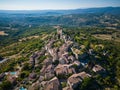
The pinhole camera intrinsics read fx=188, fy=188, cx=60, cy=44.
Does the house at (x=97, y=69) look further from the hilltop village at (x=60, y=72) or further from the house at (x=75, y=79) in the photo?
the house at (x=75, y=79)

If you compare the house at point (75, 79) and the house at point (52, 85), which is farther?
the house at point (75, 79)

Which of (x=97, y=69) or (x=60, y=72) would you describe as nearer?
(x=60, y=72)

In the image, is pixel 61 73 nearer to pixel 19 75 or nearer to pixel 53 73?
pixel 53 73

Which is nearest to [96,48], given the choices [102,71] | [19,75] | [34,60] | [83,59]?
[83,59]

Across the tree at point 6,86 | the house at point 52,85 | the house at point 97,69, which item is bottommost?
the house at point 97,69

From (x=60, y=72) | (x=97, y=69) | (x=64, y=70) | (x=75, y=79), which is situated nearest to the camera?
(x=75, y=79)

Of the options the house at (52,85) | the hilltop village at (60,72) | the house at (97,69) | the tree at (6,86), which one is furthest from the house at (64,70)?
the tree at (6,86)

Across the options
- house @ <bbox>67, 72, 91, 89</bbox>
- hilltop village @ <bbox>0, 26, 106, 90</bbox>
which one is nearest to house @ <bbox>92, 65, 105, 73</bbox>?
hilltop village @ <bbox>0, 26, 106, 90</bbox>

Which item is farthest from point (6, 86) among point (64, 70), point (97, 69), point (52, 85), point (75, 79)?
point (97, 69)

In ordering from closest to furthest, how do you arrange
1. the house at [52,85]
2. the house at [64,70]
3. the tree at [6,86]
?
the house at [52,85]
the tree at [6,86]
the house at [64,70]

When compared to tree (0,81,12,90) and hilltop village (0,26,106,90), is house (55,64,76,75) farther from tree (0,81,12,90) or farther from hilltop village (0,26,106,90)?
tree (0,81,12,90)

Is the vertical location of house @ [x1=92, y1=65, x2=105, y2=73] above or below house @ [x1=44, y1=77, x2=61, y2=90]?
below

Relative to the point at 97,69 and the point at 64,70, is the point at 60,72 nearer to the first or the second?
the point at 64,70
